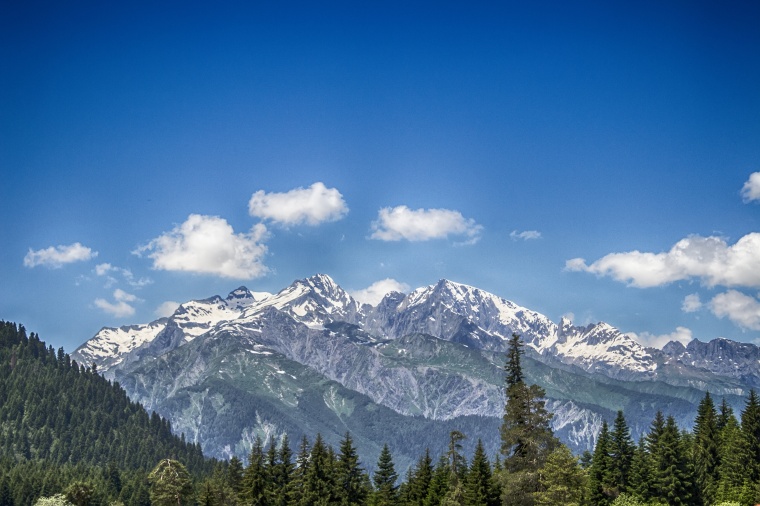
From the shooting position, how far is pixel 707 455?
13900cm

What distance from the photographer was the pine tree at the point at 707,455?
409 ft

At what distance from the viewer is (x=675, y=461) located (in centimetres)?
11412

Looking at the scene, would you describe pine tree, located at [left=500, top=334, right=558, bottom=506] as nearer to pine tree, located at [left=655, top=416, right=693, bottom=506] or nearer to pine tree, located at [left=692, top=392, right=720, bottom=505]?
pine tree, located at [left=655, top=416, right=693, bottom=506]

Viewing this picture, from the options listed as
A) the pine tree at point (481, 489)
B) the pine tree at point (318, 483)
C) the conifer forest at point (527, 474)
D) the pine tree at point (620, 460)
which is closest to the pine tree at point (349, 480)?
A: the conifer forest at point (527, 474)

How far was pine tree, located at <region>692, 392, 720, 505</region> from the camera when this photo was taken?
12481 cm

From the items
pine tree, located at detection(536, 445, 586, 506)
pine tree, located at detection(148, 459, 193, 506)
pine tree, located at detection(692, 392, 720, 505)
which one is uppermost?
pine tree, located at detection(692, 392, 720, 505)

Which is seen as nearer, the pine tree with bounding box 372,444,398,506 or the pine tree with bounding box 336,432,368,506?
the pine tree with bounding box 336,432,368,506

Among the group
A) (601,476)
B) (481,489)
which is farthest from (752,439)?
(481,489)

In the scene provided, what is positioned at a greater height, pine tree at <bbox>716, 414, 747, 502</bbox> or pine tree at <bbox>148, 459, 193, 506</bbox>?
pine tree at <bbox>716, 414, 747, 502</bbox>

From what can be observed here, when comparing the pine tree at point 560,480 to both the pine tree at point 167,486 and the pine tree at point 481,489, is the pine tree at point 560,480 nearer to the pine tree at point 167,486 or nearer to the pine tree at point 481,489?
the pine tree at point 481,489

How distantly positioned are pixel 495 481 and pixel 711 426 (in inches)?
2090

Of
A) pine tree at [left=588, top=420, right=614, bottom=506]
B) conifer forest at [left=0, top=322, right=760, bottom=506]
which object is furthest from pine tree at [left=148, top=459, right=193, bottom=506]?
pine tree at [left=588, top=420, right=614, bottom=506]

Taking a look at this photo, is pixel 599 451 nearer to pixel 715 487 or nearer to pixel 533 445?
pixel 715 487

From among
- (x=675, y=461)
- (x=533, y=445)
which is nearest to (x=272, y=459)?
(x=533, y=445)
